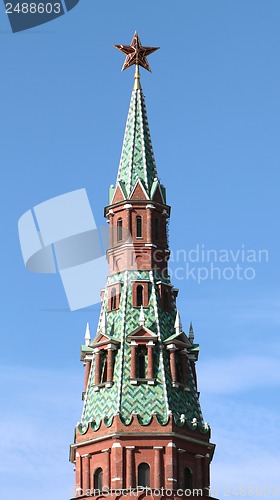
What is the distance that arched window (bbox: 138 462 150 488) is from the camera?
9150 cm

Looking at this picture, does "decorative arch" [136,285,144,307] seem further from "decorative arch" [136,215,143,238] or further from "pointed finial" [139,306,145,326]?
"decorative arch" [136,215,143,238]

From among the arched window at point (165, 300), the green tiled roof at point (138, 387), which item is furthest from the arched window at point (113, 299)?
the arched window at point (165, 300)

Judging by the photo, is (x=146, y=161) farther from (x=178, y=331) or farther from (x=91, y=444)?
(x=91, y=444)

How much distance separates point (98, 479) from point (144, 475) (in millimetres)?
2946

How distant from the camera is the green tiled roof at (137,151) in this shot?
101250 mm

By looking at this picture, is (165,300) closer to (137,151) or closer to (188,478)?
(137,151)

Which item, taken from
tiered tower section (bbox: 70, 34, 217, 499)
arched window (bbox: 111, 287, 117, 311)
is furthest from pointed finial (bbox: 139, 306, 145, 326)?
arched window (bbox: 111, 287, 117, 311)

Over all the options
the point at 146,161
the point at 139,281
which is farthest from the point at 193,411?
the point at 146,161

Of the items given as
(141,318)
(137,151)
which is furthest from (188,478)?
(137,151)

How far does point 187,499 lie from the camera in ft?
300

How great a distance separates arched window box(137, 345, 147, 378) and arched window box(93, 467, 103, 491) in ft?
20.4

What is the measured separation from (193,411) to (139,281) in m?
8.95

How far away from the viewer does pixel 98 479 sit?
9288 centimetres

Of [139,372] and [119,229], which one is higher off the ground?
[119,229]
